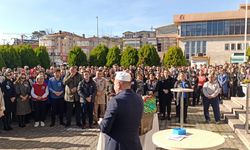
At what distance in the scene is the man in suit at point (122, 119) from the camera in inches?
167

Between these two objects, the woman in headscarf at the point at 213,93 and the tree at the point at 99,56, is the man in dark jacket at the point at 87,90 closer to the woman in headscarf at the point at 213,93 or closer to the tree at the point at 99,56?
the woman in headscarf at the point at 213,93

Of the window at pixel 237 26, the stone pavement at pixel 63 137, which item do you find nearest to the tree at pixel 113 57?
the stone pavement at pixel 63 137

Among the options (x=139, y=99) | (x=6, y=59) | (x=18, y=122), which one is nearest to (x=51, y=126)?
(x=18, y=122)

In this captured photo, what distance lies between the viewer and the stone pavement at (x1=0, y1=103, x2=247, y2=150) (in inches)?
334

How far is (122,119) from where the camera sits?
427 cm

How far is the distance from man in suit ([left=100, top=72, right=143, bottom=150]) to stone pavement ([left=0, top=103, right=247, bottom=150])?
13.4 ft

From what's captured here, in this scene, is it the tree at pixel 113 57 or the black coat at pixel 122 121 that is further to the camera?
the tree at pixel 113 57

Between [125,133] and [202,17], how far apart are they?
238ft

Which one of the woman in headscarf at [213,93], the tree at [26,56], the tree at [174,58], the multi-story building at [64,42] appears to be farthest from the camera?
the multi-story building at [64,42]

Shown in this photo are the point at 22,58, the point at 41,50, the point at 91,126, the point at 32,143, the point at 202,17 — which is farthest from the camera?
the point at 202,17

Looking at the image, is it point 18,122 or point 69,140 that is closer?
point 69,140

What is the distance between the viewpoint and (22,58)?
142ft

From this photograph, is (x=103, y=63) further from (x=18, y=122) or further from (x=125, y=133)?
(x=125, y=133)

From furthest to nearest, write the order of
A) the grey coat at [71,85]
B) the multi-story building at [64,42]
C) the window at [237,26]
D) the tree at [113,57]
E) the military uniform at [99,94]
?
the multi-story building at [64,42], the window at [237,26], the tree at [113,57], the military uniform at [99,94], the grey coat at [71,85]
